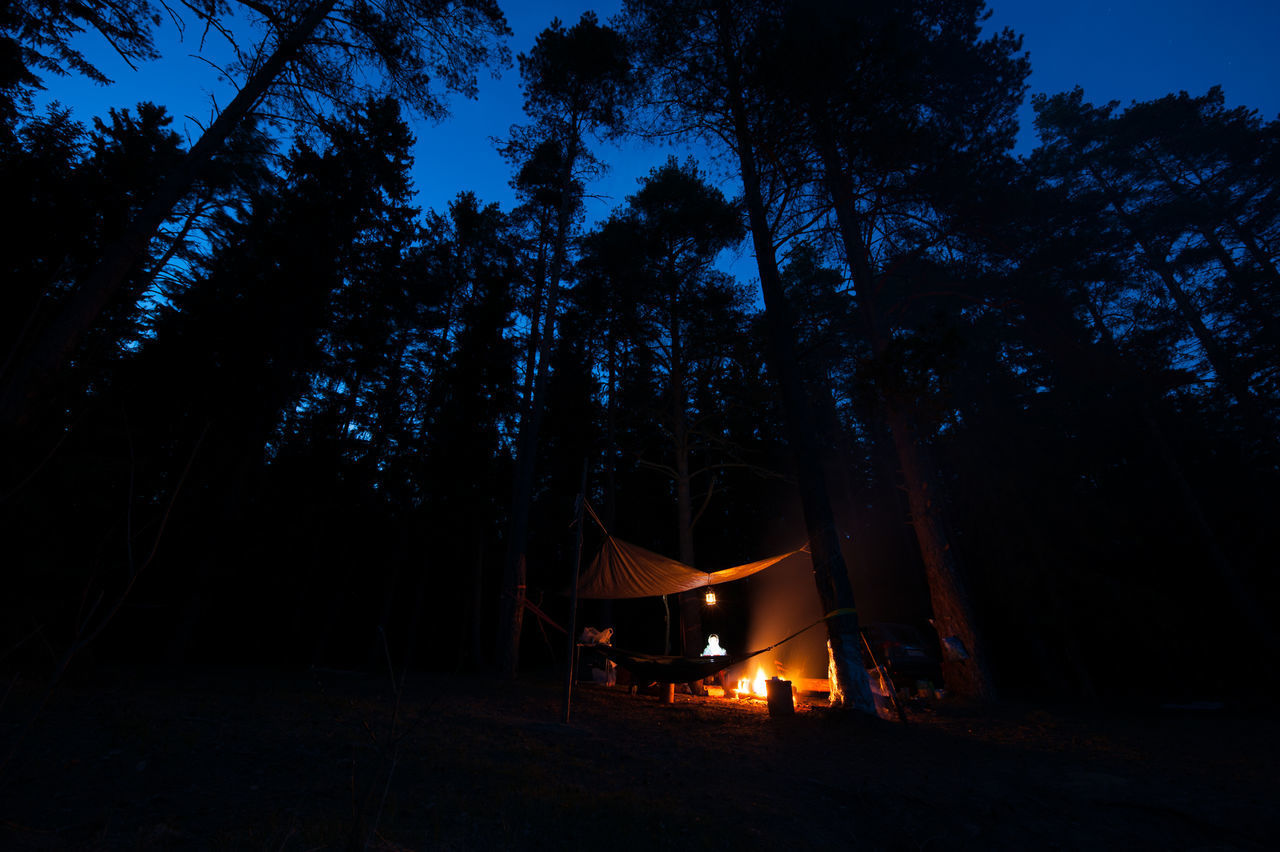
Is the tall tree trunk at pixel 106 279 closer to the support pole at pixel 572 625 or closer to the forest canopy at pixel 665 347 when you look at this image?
the forest canopy at pixel 665 347

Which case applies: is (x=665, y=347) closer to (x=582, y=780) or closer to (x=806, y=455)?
(x=806, y=455)

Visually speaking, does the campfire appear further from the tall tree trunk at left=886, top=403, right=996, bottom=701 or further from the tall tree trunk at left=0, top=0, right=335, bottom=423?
the tall tree trunk at left=0, top=0, right=335, bottom=423

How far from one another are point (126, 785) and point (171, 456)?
5.06 meters

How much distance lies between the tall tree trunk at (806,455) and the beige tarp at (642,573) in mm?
1729

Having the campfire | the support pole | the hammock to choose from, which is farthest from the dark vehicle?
the support pole

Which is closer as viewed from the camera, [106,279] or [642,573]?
[106,279]

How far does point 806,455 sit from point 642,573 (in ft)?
10.2

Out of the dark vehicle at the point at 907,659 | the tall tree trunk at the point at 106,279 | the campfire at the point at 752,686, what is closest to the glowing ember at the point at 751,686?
the campfire at the point at 752,686

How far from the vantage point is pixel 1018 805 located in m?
3.24

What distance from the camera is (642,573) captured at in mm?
7770

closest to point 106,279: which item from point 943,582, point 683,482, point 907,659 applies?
point 683,482

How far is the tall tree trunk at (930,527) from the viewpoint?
6.35 m

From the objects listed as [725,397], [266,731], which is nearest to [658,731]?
[266,731]

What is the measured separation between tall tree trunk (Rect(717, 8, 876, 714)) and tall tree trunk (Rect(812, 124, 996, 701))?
1074 millimetres
